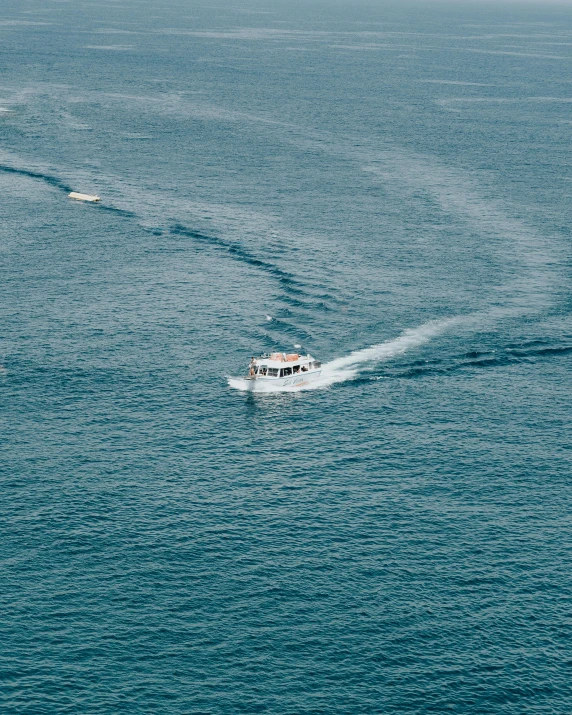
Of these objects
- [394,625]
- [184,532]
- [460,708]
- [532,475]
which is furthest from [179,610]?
[532,475]

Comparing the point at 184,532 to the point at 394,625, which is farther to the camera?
the point at 184,532

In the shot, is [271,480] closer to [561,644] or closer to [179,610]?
[179,610]

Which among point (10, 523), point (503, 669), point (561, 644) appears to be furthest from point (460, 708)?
point (10, 523)

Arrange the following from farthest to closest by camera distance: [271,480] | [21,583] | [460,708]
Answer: [271,480] < [21,583] < [460,708]

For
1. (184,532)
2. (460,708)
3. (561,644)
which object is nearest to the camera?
(460,708)

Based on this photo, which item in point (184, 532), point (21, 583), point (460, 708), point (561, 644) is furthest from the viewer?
point (184, 532)

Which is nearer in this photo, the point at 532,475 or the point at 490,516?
the point at 490,516

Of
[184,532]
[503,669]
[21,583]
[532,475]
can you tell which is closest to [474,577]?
[503,669]

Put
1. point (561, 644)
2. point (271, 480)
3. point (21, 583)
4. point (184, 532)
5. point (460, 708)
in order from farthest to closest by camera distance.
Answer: point (271, 480)
point (184, 532)
point (21, 583)
point (561, 644)
point (460, 708)

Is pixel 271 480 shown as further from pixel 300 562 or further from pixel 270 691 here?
pixel 270 691
